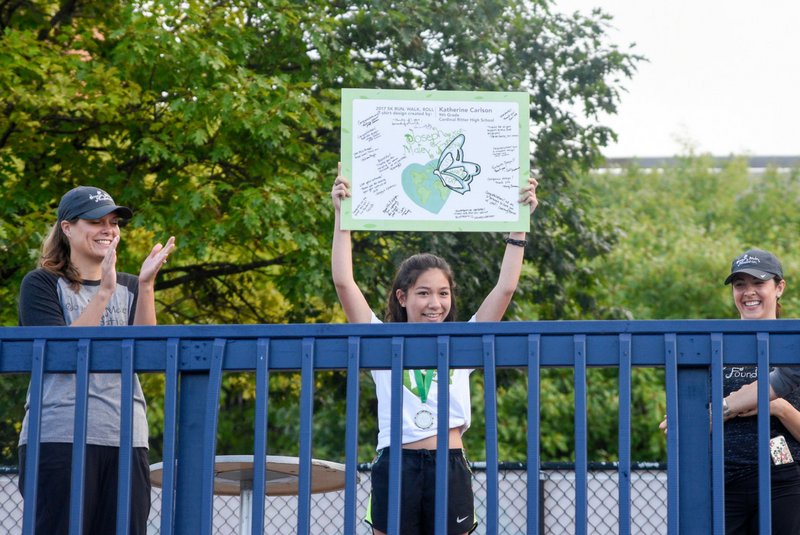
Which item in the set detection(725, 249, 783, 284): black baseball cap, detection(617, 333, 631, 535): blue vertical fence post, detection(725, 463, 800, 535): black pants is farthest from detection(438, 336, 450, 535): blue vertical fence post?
detection(725, 249, 783, 284): black baseball cap

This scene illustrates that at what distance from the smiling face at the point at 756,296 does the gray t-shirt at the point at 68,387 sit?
91.4 inches

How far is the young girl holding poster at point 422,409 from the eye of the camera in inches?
157

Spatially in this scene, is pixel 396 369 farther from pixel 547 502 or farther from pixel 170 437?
pixel 547 502

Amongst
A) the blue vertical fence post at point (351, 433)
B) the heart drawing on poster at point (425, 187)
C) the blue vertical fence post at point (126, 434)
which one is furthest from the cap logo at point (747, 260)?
the blue vertical fence post at point (126, 434)

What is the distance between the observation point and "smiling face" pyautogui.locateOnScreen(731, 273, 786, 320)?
4391 millimetres

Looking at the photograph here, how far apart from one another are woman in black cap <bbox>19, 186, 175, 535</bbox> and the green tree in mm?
5191

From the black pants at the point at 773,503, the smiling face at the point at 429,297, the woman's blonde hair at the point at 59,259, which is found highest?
the woman's blonde hair at the point at 59,259

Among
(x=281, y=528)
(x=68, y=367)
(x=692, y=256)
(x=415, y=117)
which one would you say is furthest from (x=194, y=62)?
(x=692, y=256)

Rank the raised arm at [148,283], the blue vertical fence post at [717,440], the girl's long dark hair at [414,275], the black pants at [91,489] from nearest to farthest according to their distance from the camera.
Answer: the blue vertical fence post at [717,440]
the black pants at [91,489]
the raised arm at [148,283]
the girl's long dark hair at [414,275]

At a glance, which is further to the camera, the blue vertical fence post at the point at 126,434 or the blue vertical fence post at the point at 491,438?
the blue vertical fence post at the point at 126,434

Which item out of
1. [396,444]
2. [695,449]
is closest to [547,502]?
[695,449]

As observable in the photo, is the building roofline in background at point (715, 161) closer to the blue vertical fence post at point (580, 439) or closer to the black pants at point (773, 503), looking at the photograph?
the black pants at point (773, 503)

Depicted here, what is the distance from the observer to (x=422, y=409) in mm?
4078

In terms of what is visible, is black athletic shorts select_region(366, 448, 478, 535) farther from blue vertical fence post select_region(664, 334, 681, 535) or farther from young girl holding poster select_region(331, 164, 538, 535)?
blue vertical fence post select_region(664, 334, 681, 535)
